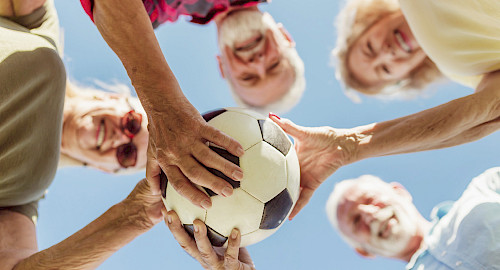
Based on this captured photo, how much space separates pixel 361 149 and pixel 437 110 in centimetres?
47

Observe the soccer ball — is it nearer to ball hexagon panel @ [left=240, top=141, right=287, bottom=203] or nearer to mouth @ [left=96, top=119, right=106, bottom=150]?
ball hexagon panel @ [left=240, top=141, right=287, bottom=203]

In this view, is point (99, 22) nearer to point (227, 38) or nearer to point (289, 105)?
point (227, 38)

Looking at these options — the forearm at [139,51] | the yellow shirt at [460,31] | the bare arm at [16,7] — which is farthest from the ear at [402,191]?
the bare arm at [16,7]

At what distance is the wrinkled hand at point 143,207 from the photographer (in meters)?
2.33

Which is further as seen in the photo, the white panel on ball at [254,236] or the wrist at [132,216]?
the wrist at [132,216]

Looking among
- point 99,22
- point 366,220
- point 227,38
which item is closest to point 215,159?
point 99,22

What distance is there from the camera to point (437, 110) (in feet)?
7.25

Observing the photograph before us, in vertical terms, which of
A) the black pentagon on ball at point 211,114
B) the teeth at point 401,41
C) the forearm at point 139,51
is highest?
the forearm at point 139,51

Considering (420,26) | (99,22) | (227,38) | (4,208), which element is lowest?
(4,208)

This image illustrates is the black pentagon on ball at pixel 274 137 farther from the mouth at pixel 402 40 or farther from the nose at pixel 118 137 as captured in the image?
the mouth at pixel 402 40

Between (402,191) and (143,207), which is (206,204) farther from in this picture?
(402,191)

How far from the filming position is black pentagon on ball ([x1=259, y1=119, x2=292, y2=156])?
78.6 inches

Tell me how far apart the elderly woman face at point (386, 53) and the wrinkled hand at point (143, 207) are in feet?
9.69

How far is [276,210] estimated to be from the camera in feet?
6.42
